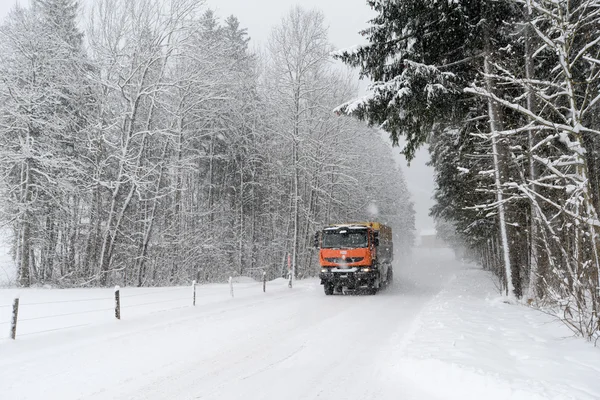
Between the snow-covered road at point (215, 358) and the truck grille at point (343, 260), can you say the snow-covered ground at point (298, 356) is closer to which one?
the snow-covered road at point (215, 358)

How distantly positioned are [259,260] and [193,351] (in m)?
25.0

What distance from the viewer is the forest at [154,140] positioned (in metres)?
17.0

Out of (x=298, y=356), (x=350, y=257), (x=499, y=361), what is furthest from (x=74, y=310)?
(x=499, y=361)

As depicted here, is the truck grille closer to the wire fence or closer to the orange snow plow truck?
the orange snow plow truck

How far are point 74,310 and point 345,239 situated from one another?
388 inches

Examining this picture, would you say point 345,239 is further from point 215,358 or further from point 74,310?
point 215,358

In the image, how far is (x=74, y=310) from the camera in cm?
1093

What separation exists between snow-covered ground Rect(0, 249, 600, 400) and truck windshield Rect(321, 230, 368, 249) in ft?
16.2

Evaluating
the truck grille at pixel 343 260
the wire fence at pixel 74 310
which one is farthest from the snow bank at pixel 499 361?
the wire fence at pixel 74 310

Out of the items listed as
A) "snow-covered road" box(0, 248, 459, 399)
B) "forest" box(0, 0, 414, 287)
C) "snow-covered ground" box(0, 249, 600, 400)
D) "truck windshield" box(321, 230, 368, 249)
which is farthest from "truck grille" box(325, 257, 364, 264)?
"forest" box(0, 0, 414, 287)

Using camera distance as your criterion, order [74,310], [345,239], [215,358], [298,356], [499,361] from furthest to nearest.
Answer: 1. [345,239]
2. [74,310]
3. [298,356]
4. [215,358]
5. [499,361]

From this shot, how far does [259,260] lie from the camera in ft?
104

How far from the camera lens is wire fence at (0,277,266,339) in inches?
345

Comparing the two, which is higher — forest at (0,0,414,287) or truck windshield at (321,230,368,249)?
forest at (0,0,414,287)
